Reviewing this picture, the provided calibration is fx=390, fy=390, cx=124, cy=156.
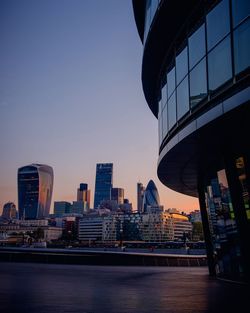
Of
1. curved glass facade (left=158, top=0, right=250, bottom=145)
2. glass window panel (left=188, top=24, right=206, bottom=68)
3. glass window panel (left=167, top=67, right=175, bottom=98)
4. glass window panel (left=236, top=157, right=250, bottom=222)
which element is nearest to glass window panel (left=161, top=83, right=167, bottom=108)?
glass window panel (left=167, top=67, right=175, bottom=98)

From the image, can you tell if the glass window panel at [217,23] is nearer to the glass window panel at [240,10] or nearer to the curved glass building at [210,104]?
the curved glass building at [210,104]

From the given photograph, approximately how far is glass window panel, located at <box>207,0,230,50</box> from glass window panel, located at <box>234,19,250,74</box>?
806mm

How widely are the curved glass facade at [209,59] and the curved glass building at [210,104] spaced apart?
32mm

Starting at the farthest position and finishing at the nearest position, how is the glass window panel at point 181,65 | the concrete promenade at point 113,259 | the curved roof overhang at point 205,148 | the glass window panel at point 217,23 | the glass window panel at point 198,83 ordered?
the concrete promenade at point 113,259
the glass window panel at point 181,65
the glass window panel at point 198,83
the curved roof overhang at point 205,148
the glass window panel at point 217,23

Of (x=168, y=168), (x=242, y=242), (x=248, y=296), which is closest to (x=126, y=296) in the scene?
(x=248, y=296)

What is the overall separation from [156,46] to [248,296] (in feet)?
37.7

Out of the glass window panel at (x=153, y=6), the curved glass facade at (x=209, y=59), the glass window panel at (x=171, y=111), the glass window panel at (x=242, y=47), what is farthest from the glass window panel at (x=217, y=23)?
the glass window panel at (x=171, y=111)

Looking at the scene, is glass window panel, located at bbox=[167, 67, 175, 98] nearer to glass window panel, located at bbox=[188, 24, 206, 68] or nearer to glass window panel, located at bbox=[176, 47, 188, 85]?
glass window panel, located at bbox=[176, 47, 188, 85]

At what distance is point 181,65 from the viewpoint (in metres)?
16.7

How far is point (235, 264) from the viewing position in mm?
18266

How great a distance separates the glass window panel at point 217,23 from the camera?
42.1ft

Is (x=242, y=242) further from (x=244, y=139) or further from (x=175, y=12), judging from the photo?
(x=175, y=12)

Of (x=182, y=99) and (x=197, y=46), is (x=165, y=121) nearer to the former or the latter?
(x=182, y=99)

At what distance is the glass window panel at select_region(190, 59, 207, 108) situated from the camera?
14.0 meters
